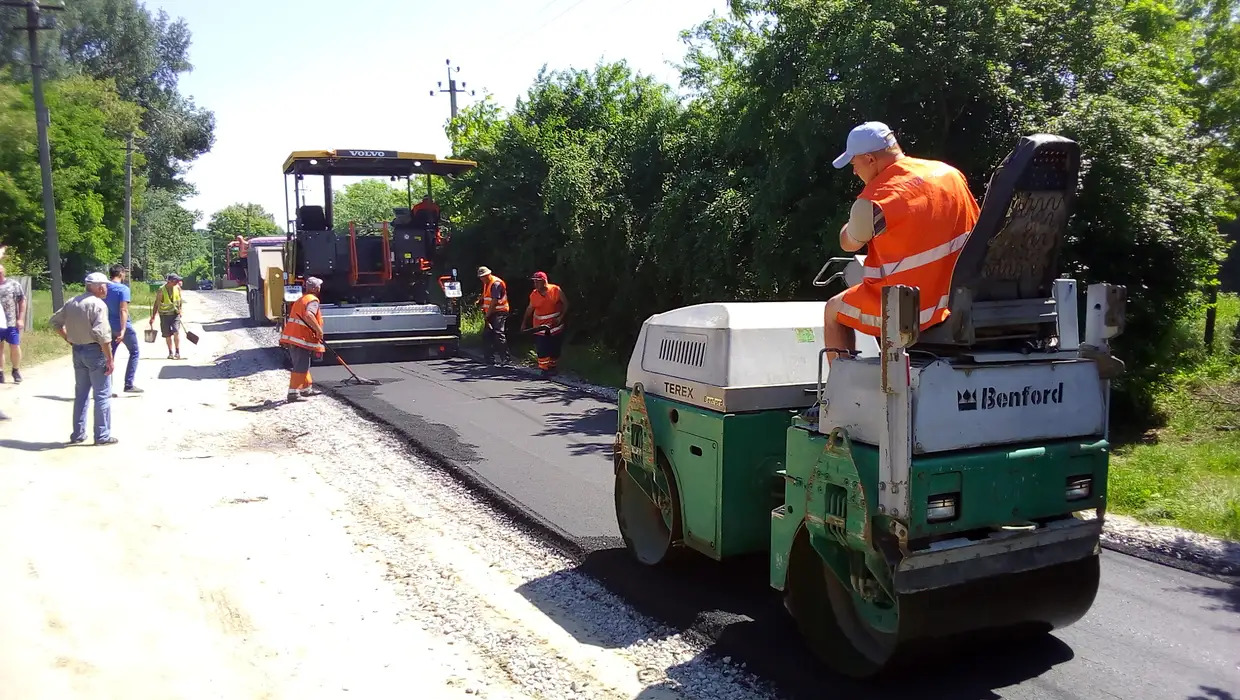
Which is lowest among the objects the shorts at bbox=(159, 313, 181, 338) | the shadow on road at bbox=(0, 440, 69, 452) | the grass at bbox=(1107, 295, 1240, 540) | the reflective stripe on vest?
the shadow on road at bbox=(0, 440, 69, 452)

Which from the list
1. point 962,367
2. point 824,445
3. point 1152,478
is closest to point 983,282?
point 962,367

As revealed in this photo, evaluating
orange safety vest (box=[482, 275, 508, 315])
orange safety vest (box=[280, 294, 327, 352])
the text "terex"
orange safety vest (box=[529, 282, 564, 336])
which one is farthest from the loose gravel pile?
orange safety vest (box=[482, 275, 508, 315])

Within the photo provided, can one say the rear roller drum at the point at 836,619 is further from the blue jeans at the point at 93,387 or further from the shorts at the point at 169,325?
the shorts at the point at 169,325

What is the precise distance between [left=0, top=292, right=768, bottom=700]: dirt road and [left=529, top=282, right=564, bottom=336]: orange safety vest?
5.76m

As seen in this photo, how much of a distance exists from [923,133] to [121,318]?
10.4m

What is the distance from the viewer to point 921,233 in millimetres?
3713


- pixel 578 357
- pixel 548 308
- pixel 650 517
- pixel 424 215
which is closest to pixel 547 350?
pixel 548 308

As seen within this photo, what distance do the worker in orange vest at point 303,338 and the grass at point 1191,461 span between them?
9.22m

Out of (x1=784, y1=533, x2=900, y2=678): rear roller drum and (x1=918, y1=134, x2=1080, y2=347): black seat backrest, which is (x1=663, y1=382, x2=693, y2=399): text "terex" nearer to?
(x1=784, y1=533, x2=900, y2=678): rear roller drum

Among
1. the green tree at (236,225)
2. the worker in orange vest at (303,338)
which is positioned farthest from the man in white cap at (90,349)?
the green tree at (236,225)

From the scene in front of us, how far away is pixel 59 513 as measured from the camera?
6.73 m

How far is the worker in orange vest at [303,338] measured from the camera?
1175cm

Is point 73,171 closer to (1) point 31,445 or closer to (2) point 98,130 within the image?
(2) point 98,130

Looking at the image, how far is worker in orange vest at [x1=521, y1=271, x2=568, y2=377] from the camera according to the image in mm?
14578
